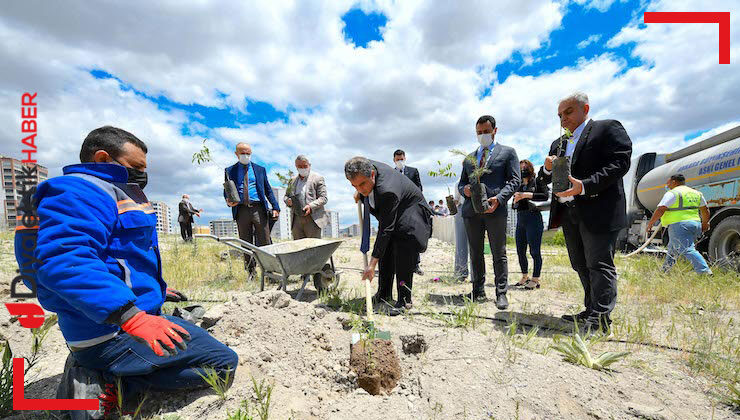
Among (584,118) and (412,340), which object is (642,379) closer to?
(412,340)

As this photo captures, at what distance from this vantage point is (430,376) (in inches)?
76.6

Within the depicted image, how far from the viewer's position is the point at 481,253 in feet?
11.8

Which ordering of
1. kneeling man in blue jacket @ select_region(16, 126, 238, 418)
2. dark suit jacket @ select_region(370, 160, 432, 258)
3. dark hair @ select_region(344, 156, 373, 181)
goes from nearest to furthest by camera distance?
1. kneeling man in blue jacket @ select_region(16, 126, 238, 418)
2. dark hair @ select_region(344, 156, 373, 181)
3. dark suit jacket @ select_region(370, 160, 432, 258)

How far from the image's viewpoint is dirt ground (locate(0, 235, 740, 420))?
1666mm

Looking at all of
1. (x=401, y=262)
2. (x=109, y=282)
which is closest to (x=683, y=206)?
(x=401, y=262)

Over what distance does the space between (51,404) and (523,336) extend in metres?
2.95

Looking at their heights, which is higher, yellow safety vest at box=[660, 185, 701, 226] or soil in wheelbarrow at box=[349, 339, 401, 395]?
yellow safety vest at box=[660, 185, 701, 226]

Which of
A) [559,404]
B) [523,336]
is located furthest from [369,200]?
[559,404]

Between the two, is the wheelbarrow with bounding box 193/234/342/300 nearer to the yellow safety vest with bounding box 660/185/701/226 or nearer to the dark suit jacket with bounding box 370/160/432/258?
the dark suit jacket with bounding box 370/160/432/258

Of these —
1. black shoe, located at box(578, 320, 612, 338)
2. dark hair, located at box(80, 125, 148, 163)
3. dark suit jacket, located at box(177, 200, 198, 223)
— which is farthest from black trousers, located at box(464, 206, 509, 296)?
dark suit jacket, located at box(177, 200, 198, 223)

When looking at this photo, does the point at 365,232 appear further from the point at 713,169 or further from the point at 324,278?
the point at 713,169

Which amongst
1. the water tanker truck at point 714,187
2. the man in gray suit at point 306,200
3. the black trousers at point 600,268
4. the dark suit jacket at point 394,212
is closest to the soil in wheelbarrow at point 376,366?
the dark suit jacket at point 394,212

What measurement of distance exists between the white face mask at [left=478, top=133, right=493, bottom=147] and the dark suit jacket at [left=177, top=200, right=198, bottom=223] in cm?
1061

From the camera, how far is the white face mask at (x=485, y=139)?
11.9 ft
